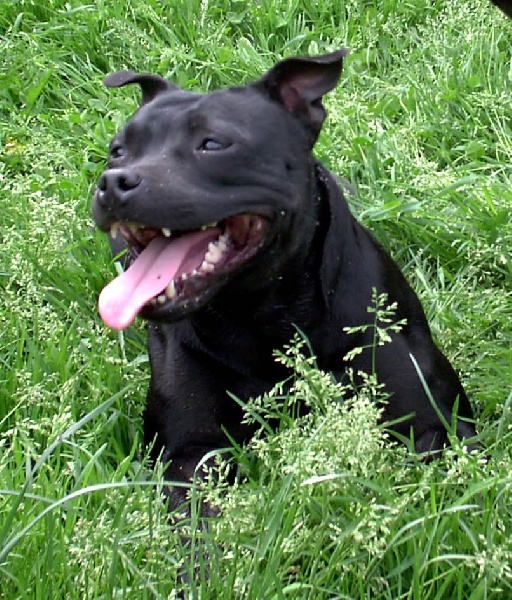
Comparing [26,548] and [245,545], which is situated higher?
[26,548]

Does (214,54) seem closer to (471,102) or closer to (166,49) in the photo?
(166,49)

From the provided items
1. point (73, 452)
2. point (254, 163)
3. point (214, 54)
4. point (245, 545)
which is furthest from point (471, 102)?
point (245, 545)

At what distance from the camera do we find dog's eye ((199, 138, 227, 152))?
3260 millimetres

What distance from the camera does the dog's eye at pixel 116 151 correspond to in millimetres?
3496

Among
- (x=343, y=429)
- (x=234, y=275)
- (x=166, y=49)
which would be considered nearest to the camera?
(x=343, y=429)

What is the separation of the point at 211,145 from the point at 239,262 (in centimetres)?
35

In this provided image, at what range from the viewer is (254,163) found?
3252 mm

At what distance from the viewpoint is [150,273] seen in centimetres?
322

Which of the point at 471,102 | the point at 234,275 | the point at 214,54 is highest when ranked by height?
the point at 234,275

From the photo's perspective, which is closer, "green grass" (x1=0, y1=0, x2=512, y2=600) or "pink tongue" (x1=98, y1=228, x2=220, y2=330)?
"green grass" (x1=0, y1=0, x2=512, y2=600)

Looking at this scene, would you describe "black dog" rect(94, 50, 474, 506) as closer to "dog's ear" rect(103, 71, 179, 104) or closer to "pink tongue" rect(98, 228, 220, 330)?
"pink tongue" rect(98, 228, 220, 330)

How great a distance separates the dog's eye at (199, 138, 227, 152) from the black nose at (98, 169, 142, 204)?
24cm

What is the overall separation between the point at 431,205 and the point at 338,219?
1250 millimetres

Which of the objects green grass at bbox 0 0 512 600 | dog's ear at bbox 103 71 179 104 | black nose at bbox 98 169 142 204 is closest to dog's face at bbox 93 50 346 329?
black nose at bbox 98 169 142 204
